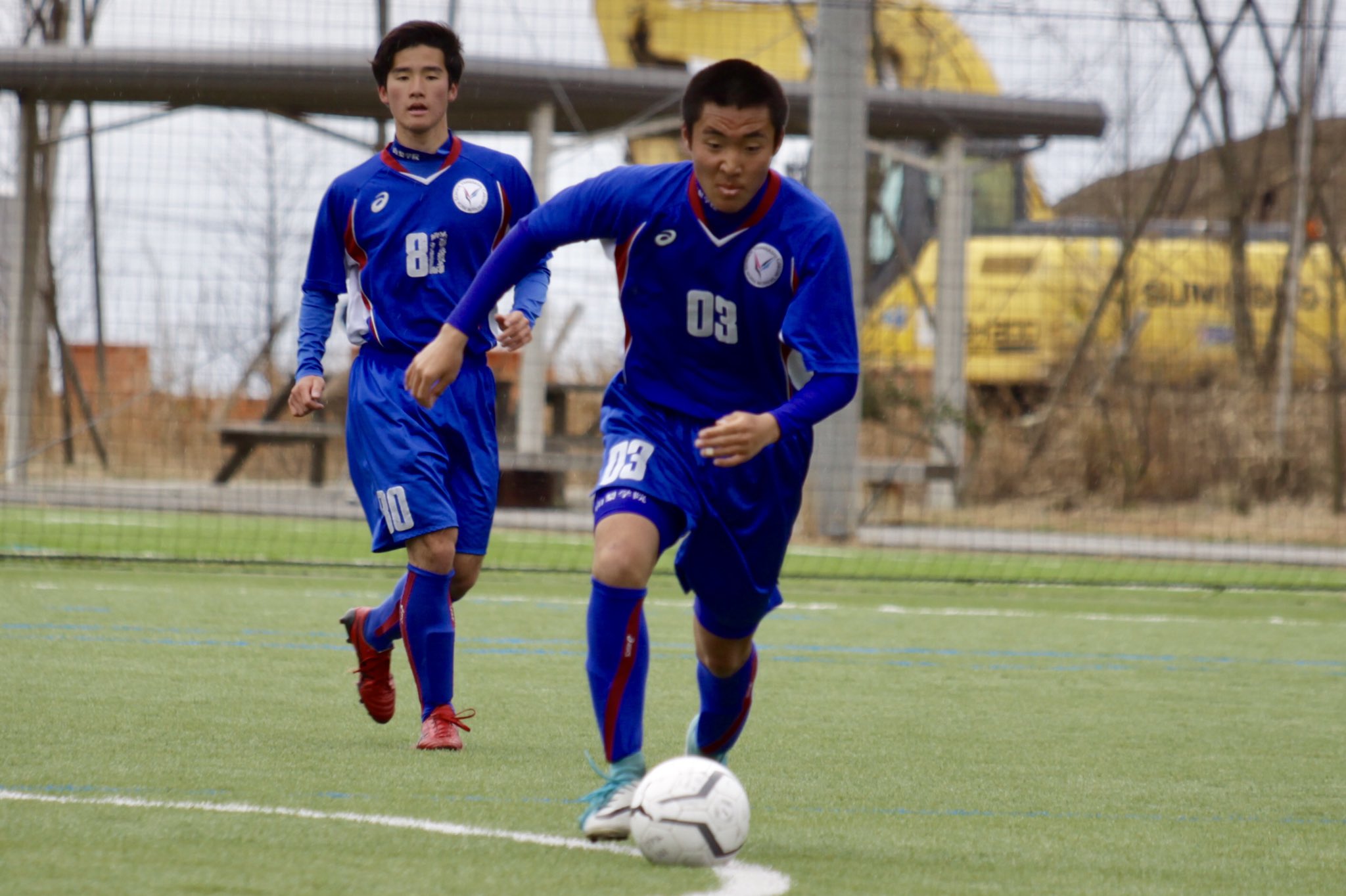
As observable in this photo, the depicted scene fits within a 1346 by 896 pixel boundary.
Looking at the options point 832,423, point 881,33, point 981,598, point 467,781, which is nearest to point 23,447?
point 832,423

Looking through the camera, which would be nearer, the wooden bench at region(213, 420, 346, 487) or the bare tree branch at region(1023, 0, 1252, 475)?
the bare tree branch at region(1023, 0, 1252, 475)

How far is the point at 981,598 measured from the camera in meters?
10.7

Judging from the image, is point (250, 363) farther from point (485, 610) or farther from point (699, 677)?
point (699, 677)

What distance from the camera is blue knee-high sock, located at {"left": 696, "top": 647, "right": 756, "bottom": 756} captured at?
4285 mm

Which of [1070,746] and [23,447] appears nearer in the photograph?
[1070,746]

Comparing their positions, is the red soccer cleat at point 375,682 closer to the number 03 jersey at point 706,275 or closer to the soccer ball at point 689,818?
the number 03 jersey at point 706,275

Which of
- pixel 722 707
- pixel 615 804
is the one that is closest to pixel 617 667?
pixel 615 804

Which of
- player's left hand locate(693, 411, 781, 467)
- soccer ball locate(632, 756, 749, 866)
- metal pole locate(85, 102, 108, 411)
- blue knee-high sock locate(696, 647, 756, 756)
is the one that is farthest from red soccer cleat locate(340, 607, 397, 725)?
metal pole locate(85, 102, 108, 411)

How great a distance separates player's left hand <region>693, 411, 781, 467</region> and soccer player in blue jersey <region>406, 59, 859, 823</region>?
0.08 meters

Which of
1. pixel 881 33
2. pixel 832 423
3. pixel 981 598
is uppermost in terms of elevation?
pixel 881 33

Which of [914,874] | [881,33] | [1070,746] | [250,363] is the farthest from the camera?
[881,33]

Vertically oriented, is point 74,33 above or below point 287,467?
above

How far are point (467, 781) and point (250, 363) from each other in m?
12.4

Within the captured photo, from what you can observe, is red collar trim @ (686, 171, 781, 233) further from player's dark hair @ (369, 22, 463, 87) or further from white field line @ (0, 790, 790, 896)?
player's dark hair @ (369, 22, 463, 87)
